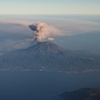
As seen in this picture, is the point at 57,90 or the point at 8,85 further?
the point at 8,85

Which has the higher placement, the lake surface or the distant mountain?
the distant mountain

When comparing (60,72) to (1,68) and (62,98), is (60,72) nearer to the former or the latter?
(1,68)

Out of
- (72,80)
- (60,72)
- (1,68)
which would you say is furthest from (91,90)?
(1,68)

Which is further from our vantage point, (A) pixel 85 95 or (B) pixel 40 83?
(B) pixel 40 83

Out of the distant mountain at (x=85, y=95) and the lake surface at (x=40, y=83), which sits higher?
the distant mountain at (x=85, y=95)

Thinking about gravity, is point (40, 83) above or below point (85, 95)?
below

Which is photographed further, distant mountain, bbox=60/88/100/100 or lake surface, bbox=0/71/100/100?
lake surface, bbox=0/71/100/100

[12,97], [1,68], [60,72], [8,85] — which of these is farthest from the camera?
[1,68]

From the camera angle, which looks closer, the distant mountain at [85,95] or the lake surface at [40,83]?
the distant mountain at [85,95]
